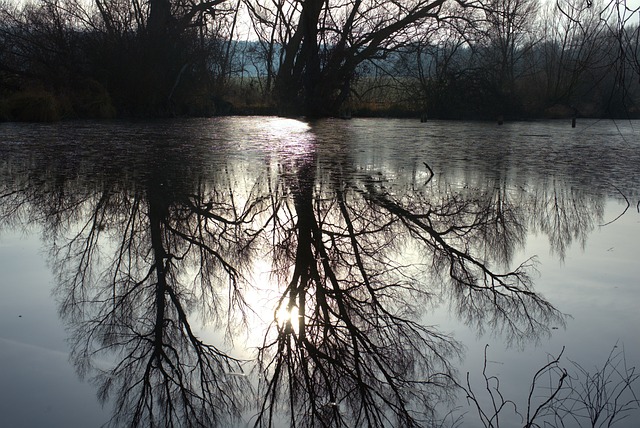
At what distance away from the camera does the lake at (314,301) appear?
8.03ft

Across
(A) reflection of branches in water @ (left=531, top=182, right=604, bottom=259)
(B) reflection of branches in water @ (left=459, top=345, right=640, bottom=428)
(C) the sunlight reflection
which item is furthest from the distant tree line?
(B) reflection of branches in water @ (left=459, top=345, right=640, bottom=428)

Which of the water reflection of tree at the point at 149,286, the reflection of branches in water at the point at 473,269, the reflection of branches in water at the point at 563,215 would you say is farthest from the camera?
the reflection of branches in water at the point at 563,215

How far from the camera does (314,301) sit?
3422 millimetres

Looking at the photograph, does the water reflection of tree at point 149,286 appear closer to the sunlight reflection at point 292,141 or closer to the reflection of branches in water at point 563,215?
the reflection of branches in water at point 563,215

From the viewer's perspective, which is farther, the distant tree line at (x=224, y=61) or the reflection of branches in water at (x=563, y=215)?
the distant tree line at (x=224, y=61)

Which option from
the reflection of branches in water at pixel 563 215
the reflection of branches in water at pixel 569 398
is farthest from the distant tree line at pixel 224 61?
the reflection of branches in water at pixel 569 398

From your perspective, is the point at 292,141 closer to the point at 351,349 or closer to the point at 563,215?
the point at 563,215

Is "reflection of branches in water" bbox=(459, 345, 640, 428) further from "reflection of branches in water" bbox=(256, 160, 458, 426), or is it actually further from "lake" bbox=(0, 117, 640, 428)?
"reflection of branches in water" bbox=(256, 160, 458, 426)

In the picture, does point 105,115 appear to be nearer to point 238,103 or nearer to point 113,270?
point 238,103

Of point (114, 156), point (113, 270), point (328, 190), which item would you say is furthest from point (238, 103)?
point (113, 270)

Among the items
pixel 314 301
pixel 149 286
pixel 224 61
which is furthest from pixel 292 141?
pixel 224 61

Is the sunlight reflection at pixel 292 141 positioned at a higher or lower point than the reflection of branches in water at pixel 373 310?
lower

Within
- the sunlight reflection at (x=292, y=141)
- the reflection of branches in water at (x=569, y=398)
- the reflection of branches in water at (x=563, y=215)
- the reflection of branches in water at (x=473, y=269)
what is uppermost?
the reflection of branches in water at (x=569, y=398)

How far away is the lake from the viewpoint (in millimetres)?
2447
